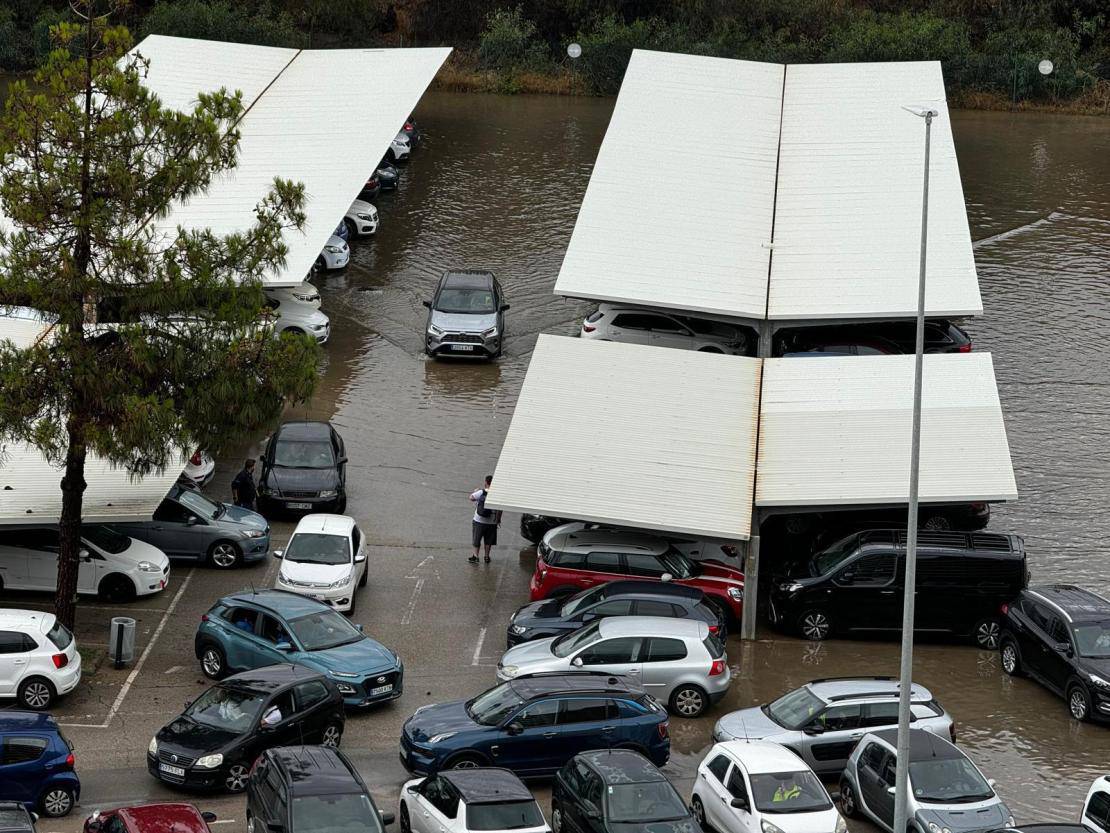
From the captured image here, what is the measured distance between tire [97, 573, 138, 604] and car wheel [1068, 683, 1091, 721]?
15141mm

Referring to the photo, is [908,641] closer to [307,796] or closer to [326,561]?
[307,796]

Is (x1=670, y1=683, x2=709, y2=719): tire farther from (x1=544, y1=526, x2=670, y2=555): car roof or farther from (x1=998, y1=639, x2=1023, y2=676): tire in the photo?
(x1=998, y1=639, x2=1023, y2=676): tire

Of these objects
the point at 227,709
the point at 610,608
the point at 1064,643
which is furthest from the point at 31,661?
the point at 1064,643

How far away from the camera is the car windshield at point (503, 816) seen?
1872cm

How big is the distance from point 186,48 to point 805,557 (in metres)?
31.2

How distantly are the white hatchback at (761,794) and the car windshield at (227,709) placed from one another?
598cm

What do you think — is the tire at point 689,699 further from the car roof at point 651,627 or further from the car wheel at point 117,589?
the car wheel at point 117,589

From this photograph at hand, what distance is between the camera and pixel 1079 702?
24.4m

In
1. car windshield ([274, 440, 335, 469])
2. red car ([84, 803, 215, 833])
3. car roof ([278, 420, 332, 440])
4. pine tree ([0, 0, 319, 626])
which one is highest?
pine tree ([0, 0, 319, 626])

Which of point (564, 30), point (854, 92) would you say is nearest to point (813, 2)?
point (564, 30)

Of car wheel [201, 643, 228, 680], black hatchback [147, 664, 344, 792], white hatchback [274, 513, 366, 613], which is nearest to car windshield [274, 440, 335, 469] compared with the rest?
white hatchback [274, 513, 366, 613]

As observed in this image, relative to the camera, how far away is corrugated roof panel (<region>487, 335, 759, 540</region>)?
2703cm

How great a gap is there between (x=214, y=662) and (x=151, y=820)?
664 cm

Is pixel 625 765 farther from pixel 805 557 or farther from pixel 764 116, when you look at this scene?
pixel 764 116
